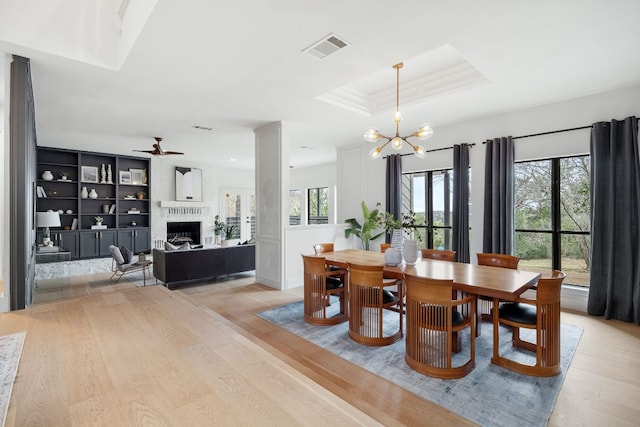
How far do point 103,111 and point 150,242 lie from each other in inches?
195

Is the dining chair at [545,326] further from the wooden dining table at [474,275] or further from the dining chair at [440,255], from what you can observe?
the dining chair at [440,255]

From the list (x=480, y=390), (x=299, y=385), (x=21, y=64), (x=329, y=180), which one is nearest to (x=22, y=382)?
(x=299, y=385)

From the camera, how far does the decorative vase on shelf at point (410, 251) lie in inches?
134

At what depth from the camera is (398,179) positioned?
5.95m

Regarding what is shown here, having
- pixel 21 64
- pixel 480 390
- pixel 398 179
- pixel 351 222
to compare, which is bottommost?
pixel 480 390

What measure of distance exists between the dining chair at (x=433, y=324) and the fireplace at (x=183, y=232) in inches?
317

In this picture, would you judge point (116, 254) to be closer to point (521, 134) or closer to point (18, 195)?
point (18, 195)

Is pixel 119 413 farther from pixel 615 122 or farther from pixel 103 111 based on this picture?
pixel 615 122

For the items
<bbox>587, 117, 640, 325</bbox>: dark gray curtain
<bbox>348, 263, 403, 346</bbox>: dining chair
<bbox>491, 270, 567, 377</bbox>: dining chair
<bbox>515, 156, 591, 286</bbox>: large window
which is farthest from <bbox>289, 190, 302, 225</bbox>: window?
<bbox>491, 270, 567, 377</bbox>: dining chair

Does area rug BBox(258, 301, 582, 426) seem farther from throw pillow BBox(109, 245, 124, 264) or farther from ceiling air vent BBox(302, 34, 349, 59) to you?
throw pillow BBox(109, 245, 124, 264)

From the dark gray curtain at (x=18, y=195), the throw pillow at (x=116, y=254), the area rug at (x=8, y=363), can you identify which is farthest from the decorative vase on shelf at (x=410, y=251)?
the throw pillow at (x=116, y=254)

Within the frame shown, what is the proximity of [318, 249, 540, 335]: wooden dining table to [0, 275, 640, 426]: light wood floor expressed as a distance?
0.79 meters

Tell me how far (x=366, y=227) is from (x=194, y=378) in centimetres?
503

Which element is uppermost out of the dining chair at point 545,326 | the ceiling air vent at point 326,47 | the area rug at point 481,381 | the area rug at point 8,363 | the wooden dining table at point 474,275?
the ceiling air vent at point 326,47
